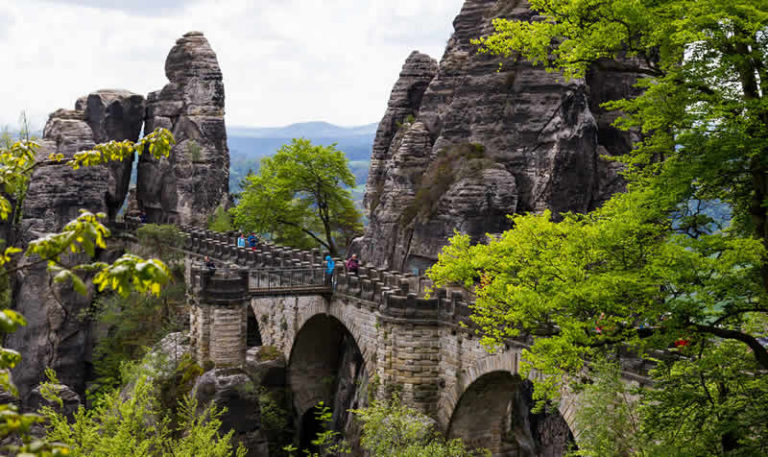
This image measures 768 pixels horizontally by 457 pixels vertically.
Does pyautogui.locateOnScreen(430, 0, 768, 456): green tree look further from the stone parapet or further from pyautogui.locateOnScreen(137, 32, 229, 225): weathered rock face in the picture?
pyautogui.locateOnScreen(137, 32, 229, 225): weathered rock face

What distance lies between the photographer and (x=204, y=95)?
190 feet

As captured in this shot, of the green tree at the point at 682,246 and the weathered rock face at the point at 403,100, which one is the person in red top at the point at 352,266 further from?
the weathered rock face at the point at 403,100

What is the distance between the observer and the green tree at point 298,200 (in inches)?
2096

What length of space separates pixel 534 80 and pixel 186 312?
Result: 24436 mm

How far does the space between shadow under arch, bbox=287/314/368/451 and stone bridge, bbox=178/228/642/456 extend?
0.07 meters

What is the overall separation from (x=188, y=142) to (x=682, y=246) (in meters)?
48.5

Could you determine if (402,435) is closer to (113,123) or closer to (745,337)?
(745,337)

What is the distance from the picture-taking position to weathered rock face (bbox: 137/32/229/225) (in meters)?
56.3

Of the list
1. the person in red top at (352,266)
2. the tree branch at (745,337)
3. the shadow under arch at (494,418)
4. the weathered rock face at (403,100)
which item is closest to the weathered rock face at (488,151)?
the weathered rock face at (403,100)

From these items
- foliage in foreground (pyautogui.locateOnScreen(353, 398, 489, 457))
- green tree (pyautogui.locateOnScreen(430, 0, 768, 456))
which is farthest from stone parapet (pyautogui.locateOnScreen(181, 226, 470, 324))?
green tree (pyautogui.locateOnScreen(430, 0, 768, 456))

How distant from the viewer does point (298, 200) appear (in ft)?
184

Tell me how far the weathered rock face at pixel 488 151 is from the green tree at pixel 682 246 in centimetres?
2424

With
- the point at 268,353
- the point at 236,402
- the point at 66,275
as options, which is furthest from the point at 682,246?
the point at 268,353

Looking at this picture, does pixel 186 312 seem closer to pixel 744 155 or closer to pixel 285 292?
pixel 285 292
